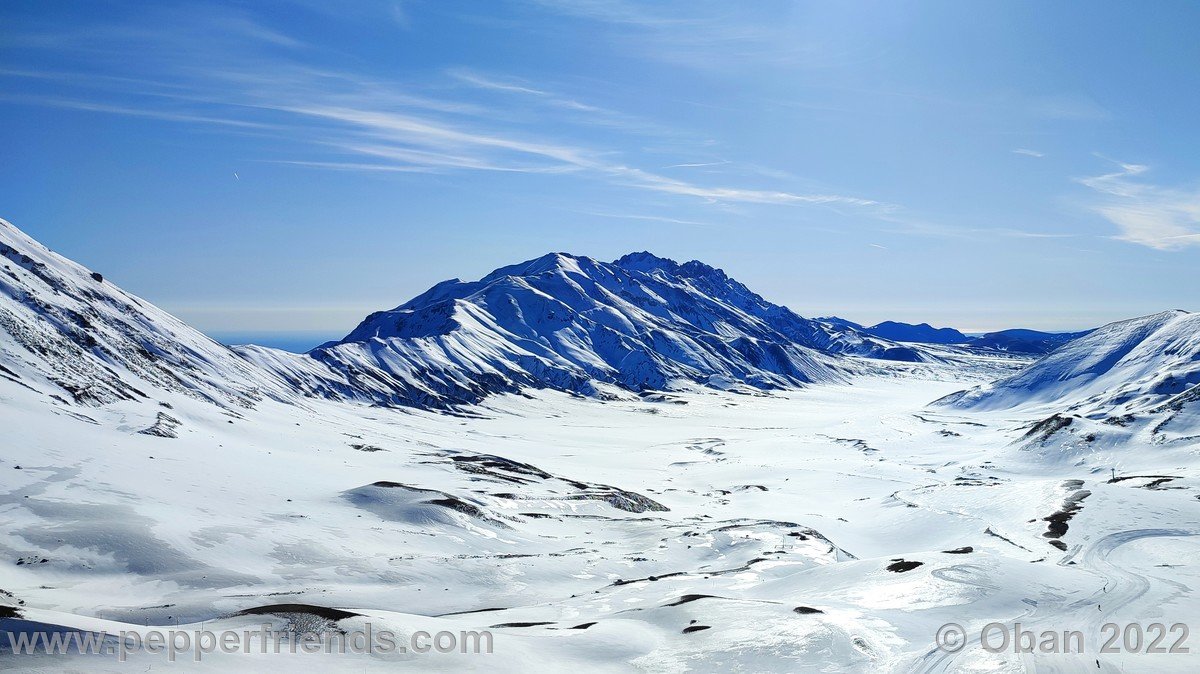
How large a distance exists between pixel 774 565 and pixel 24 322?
13876 cm

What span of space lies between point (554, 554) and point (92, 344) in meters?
118

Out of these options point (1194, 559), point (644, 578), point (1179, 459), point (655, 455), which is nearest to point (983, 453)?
point (1179, 459)

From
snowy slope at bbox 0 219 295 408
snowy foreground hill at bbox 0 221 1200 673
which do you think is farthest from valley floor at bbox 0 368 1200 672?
snowy slope at bbox 0 219 295 408

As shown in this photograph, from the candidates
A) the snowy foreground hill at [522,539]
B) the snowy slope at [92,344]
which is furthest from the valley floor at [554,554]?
the snowy slope at [92,344]

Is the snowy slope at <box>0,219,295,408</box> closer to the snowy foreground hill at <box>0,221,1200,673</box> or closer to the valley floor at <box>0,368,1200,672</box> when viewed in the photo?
the snowy foreground hill at <box>0,221,1200,673</box>

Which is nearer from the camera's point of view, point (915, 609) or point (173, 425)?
point (915, 609)

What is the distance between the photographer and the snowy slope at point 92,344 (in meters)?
103

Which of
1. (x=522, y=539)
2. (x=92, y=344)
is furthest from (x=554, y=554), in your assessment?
(x=92, y=344)

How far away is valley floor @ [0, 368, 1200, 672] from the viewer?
3406cm

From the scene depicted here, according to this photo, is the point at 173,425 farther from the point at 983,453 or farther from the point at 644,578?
the point at 983,453

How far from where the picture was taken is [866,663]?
32531mm

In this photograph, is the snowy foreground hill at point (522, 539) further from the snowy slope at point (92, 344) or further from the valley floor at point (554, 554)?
the snowy slope at point (92, 344)

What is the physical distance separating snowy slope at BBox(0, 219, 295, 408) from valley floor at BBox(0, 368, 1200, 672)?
35.8ft

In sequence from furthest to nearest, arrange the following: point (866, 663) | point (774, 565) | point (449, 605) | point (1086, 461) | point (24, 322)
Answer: point (1086, 461)
point (24, 322)
point (774, 565)
point (449, 605)
point (866, 663)
